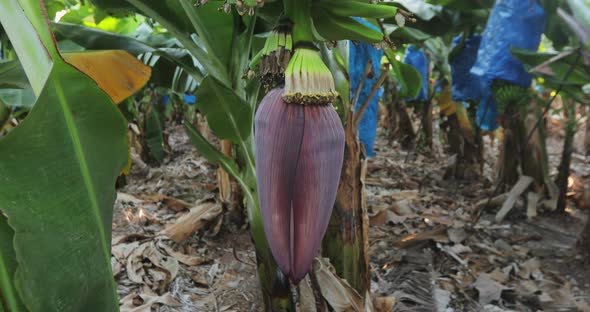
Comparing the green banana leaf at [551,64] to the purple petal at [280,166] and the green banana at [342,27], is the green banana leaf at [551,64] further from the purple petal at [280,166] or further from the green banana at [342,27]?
the purple petal at [280,166]

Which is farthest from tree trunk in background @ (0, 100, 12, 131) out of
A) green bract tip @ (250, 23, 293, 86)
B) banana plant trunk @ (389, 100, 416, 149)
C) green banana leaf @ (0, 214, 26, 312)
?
banana plant trunk @ (389, 100, 416, 149)

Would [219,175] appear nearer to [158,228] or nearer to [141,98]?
[158,228]

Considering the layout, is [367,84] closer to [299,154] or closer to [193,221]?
[193,221]

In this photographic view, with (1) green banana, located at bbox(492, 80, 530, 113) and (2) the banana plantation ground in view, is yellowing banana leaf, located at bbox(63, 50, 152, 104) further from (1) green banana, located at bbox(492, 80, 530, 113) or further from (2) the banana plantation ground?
(1) green banana, located at bbox(492, 80, 530, 113)

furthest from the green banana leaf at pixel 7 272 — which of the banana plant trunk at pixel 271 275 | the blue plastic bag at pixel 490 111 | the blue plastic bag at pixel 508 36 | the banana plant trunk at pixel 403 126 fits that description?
the banana plant trunk at pixel 403 126

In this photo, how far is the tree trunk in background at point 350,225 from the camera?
68 cm

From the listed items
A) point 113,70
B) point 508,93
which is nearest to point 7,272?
point 113,70

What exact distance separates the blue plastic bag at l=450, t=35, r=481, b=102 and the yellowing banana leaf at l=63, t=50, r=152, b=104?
1.36 meters

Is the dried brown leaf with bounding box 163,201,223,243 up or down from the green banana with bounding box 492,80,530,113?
down

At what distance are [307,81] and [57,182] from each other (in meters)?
0.23

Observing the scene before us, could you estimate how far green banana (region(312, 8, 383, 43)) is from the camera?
0.42 m

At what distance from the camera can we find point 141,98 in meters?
2.70

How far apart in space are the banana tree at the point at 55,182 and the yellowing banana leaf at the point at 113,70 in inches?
16.4

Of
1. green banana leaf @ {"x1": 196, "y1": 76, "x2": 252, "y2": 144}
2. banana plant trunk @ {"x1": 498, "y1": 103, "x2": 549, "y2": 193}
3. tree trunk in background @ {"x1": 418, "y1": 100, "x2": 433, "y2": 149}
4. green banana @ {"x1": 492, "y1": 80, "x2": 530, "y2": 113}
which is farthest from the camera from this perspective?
tree trunk in background @ {"x1": 418, "y1": 100, "x2": 433, "y2": 149}
